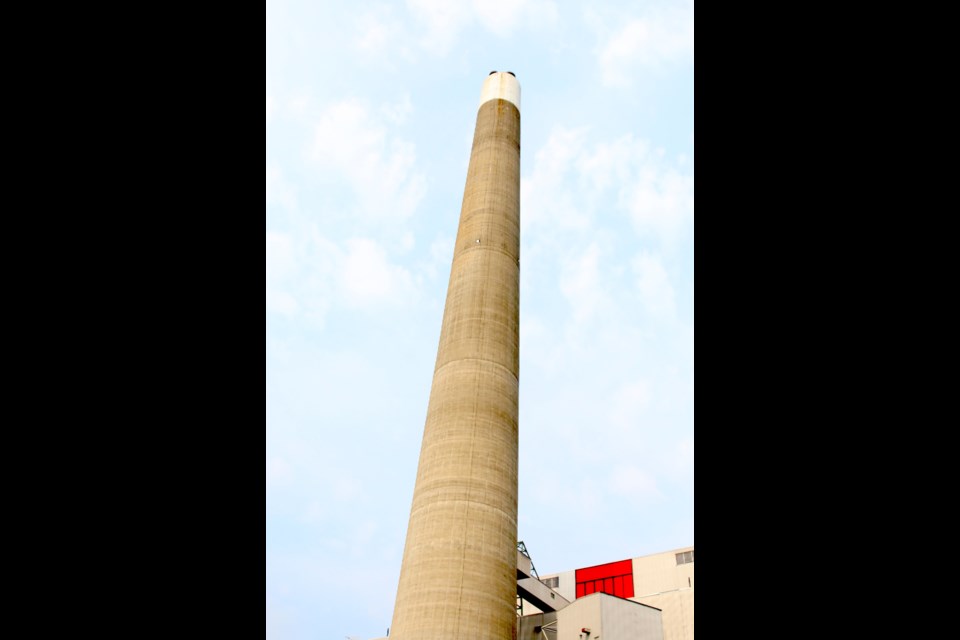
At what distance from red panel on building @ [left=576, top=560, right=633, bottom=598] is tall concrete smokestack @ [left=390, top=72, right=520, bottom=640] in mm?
19129

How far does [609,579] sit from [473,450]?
2138cm

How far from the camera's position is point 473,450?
65.4ft

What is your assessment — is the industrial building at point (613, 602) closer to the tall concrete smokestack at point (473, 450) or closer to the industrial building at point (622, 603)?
the industrial building at point (622, 603)

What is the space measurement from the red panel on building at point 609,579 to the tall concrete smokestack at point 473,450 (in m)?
19.1

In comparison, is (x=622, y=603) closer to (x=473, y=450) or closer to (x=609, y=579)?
(x=473, y=450)

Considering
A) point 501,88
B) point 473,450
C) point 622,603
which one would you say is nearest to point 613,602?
point 622,603
